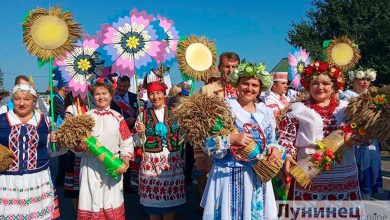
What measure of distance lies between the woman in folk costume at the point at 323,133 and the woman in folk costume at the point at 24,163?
2346 millimetres

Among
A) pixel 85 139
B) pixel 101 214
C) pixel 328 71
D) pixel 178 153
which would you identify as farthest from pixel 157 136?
pixel 328 71

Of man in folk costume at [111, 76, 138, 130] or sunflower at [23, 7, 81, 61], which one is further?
man in folk costume at [111, 76, 138, 130]

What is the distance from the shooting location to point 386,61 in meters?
14.0

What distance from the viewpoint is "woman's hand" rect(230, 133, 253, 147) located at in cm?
311

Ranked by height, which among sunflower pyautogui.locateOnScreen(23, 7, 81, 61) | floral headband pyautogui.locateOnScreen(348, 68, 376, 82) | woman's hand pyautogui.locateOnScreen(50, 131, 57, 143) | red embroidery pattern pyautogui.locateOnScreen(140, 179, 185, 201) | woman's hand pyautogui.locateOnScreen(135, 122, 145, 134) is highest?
sunflower pyautogui.locateOnScreen(23, 7, 81, 61)

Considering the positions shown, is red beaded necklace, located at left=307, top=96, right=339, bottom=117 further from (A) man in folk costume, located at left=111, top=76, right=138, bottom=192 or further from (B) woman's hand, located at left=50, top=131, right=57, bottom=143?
(A) man in folk costume, located at left=111, top=76, right=138, bottom=192

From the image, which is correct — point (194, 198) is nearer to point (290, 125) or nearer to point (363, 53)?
point (290, 125)

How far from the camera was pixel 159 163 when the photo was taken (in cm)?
440

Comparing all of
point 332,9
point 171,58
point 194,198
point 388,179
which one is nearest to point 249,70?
point 171,58

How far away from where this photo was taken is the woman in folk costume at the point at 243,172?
323 centimetres

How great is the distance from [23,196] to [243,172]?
2.08 meters

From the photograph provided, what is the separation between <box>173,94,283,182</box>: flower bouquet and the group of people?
0.21ft

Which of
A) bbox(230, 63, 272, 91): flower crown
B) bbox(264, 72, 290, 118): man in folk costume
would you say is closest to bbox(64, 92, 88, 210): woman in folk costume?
bbox(230, 63, 272, 91): flower crown

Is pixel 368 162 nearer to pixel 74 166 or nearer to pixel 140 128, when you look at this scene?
pixel 140 128
